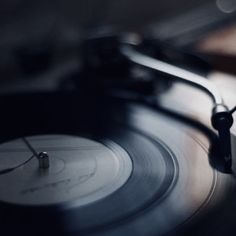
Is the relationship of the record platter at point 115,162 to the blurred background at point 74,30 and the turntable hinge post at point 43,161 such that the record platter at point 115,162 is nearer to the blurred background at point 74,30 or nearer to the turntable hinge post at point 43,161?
the turntable hinge post at point 43,161

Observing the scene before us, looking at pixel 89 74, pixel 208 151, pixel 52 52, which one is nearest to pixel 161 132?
pixel 208 151

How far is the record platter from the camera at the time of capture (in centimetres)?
58

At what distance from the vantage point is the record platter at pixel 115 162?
0.58 m

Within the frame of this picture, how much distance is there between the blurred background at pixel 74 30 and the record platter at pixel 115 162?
6.5 inches

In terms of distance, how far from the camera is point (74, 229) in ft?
1.84

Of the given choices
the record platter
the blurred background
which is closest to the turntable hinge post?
the record platter

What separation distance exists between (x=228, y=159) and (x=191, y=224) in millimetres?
163

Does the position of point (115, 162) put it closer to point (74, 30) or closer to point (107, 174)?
point (107, 174)

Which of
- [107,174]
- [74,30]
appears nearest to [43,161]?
[107,174]

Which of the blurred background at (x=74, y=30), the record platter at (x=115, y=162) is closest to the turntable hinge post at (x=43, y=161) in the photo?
the record platter at (x=115, y=162)

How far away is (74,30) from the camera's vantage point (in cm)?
141

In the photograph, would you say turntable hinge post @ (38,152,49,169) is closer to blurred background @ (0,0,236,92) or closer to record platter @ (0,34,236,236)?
record platter @ (0,34,236,236)

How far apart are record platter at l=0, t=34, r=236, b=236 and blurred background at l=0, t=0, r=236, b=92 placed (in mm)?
166

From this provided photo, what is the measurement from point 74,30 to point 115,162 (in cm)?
76
